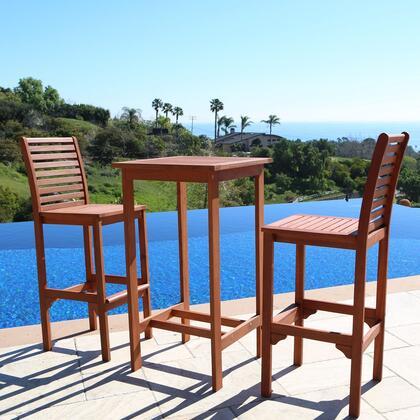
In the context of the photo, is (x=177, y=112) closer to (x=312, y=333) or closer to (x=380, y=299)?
(x=380, y=299)

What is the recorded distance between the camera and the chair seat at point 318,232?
2209 mm

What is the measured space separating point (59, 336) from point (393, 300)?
8.08 feet

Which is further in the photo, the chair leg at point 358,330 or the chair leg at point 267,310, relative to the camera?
the chair leg at point 267,310

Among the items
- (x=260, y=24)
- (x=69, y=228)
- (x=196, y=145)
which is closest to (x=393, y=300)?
(x=69, y=228)

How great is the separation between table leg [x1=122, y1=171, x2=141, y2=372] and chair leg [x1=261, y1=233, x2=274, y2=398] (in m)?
0.73

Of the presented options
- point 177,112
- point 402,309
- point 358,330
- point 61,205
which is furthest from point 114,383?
point 177,112

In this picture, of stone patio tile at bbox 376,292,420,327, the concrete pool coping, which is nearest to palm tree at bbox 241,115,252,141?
the concrete pool coping

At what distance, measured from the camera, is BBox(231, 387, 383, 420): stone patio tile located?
2.29 metres

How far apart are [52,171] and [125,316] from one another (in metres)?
1.19

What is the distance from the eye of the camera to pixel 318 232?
2.25 metres

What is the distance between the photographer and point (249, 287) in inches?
207

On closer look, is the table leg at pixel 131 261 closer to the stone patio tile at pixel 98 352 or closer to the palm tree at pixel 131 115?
the stone patio tile at pixel 98 352

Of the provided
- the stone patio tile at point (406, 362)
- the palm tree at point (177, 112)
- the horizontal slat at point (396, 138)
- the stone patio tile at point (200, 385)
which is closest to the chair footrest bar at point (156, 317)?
the stone patio tile at point (200, 385)

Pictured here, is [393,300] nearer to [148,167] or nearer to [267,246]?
[267,246]
